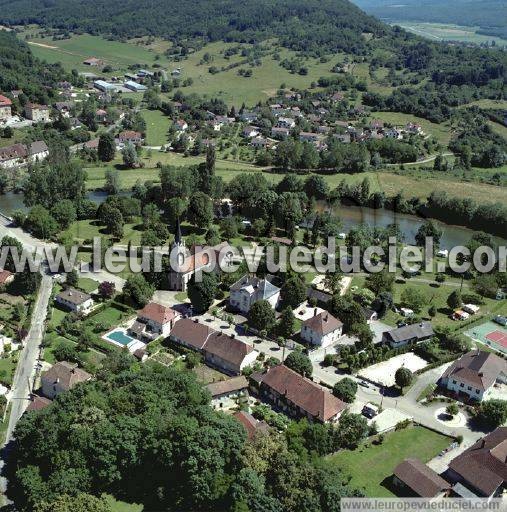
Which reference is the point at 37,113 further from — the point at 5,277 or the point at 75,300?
the point at 75,300

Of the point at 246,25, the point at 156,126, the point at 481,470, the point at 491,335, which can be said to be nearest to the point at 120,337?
the point at 481,470

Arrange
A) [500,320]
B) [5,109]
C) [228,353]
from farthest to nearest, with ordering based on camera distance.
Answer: [5,109]
[500,320]
[228,353]

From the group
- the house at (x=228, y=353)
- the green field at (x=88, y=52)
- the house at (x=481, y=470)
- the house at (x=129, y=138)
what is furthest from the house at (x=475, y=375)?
the green field at (x=88, y=52)

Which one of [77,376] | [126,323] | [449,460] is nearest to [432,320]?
[449,460]

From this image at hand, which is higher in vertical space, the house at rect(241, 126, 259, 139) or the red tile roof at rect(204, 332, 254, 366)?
the house at rect(241, 126, 259, 139)

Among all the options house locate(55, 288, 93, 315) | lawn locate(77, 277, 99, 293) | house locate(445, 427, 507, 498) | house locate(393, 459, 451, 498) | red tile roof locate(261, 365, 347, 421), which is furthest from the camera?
Answer: lawn locate(77, 277, 99, 293)

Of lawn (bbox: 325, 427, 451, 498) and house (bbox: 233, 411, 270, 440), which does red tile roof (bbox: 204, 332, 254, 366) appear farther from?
lawn (bbox: 325, 427, 451, 498)

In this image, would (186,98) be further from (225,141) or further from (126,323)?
(126,323)

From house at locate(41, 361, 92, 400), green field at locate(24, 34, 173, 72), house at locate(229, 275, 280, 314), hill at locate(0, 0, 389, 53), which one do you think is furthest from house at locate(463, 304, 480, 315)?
hill at locate(0, 0, 389, 53)
